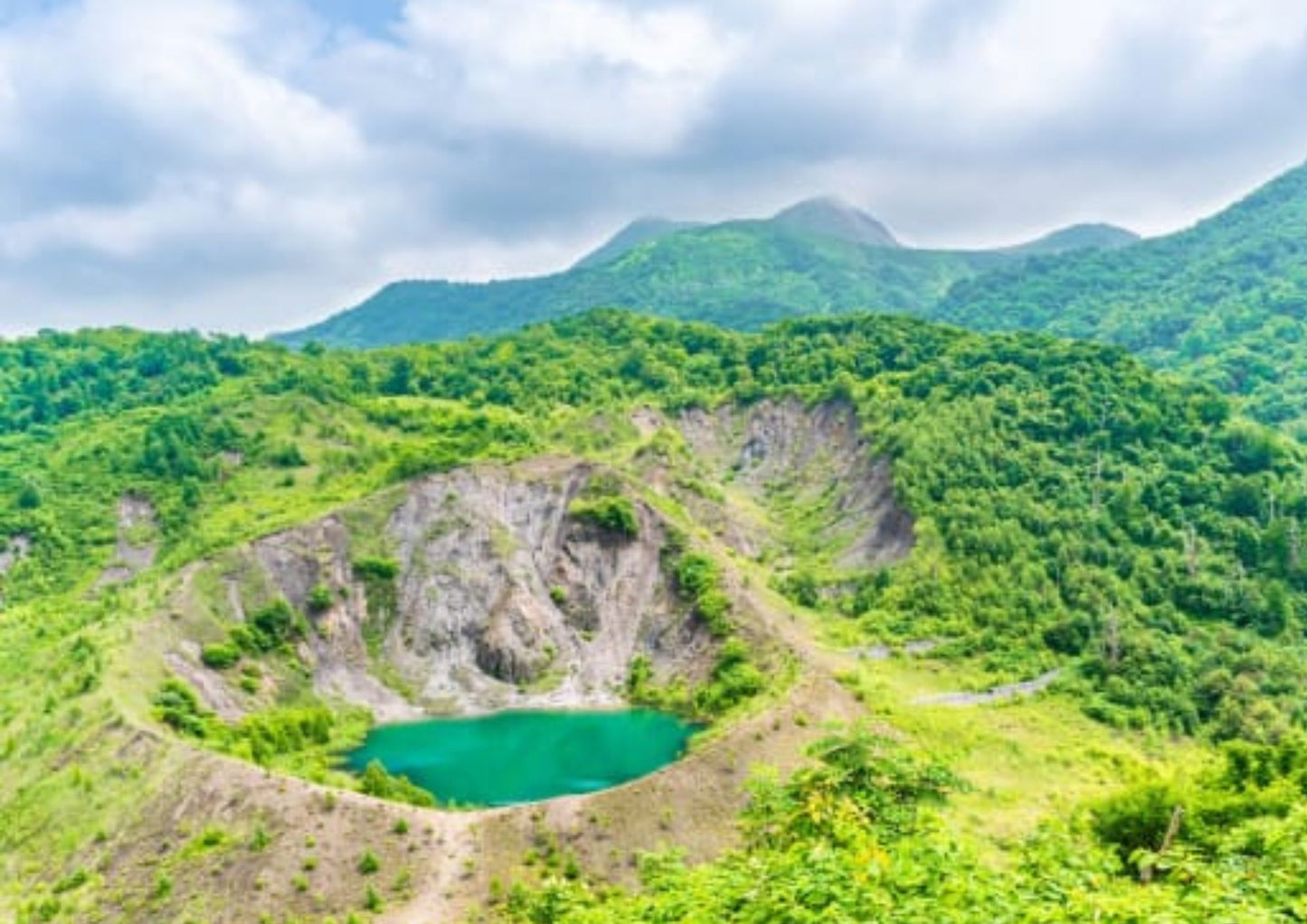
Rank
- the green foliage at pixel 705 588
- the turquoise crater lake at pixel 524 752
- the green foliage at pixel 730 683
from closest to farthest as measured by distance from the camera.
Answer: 1. the turquoise crater lake at pixel 524 752
2. the green foliage at pixel 730 683
3. the green foliage at pixel 705 588

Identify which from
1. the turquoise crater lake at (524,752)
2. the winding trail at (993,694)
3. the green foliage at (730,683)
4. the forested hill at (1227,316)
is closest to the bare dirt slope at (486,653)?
the green foliage at (730,683)

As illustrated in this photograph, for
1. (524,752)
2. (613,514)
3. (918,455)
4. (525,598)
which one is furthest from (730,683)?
(918,455)

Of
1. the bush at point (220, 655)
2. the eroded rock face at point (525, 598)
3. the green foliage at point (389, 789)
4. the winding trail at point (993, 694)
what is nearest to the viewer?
the green foliage at point (389, 789)

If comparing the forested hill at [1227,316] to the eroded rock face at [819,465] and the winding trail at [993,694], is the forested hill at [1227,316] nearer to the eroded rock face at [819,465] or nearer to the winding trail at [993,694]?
the eroded rock face at [819,465]

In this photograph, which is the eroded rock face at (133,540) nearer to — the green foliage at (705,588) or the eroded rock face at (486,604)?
the eroded rock face at (486,604)

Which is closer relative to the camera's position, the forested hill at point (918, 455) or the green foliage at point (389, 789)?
the green foliage at point (389, 789)

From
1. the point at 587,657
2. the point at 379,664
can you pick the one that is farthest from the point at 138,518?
the point at 587,657

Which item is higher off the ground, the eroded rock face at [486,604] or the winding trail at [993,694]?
the eroded rock face at [486,604]

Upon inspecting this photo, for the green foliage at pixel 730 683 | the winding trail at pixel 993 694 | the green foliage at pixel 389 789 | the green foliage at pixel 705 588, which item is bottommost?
the winding trail at pixel 993 694

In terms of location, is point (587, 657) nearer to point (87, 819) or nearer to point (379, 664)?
point (379, 664)
